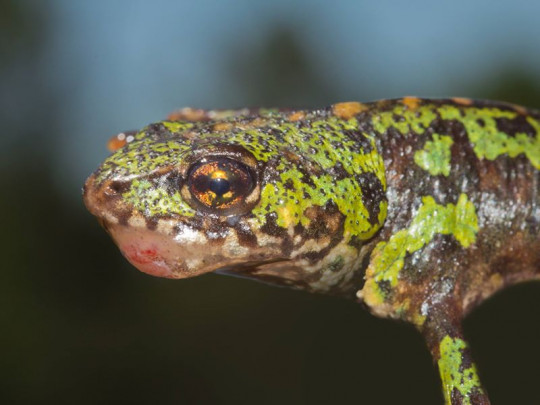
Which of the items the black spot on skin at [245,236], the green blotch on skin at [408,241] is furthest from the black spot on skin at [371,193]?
the black spot on skin at [245,236]

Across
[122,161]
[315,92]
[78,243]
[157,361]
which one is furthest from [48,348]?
[315,92]

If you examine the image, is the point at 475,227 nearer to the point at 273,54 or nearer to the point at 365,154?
the point at 365,154

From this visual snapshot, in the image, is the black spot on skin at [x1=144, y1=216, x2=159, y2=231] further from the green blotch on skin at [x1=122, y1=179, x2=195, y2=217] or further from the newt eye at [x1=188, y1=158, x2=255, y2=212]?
the newt eye at [x1=188, y1=158, x2=255, y2=212]

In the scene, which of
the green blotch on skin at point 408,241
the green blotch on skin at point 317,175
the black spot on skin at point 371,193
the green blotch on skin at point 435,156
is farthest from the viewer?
the green blotch on skin at point 435,156

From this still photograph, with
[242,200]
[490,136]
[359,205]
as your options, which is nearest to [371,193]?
[359,205]

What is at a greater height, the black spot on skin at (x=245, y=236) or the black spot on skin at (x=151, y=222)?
the black spot on skin at (x=151, y=222)

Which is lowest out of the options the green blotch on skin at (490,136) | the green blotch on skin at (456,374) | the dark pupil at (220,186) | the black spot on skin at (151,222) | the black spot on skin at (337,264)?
the green blotch on skin at (456,374)

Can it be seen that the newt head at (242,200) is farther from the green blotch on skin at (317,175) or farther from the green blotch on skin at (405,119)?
the green blotch on skin at (405,119)
